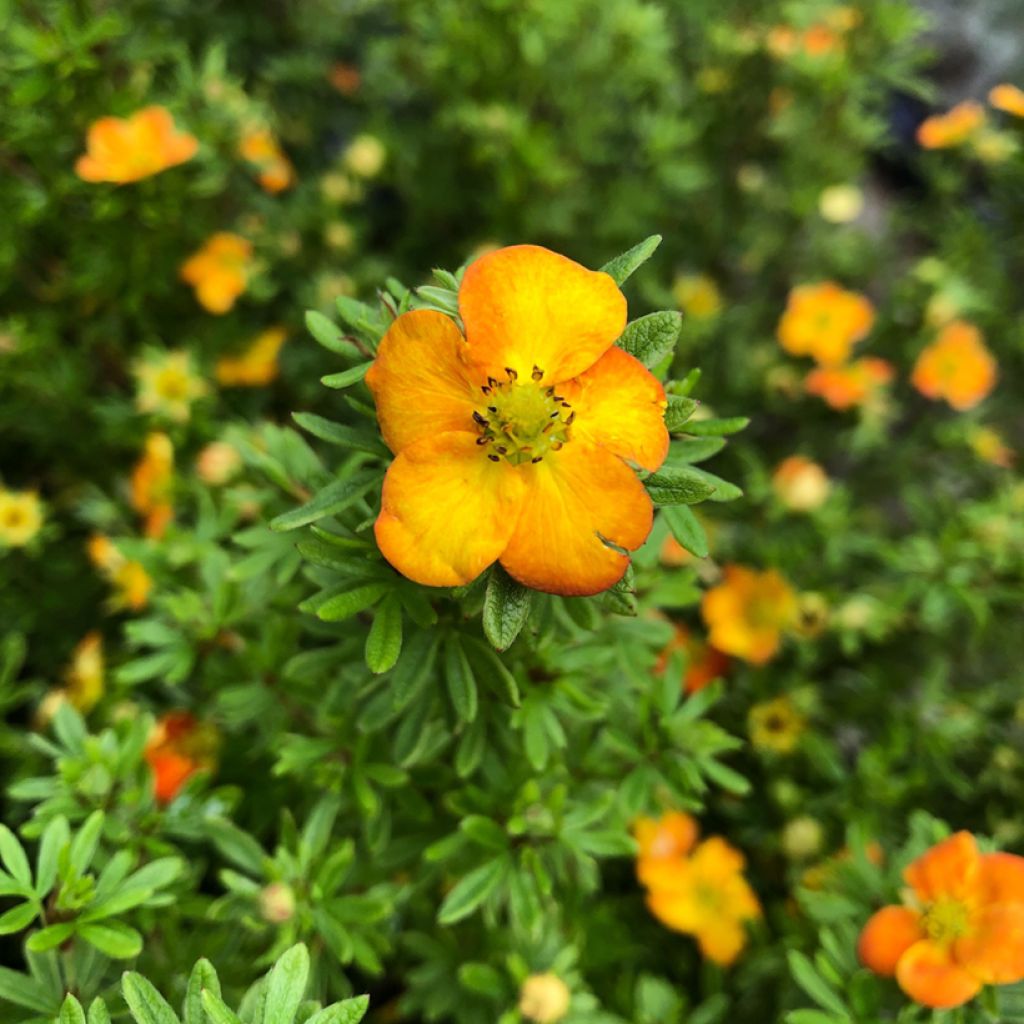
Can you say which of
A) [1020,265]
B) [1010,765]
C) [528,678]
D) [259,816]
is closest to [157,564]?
[259,816]

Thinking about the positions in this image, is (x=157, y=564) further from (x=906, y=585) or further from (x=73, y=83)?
(x=906, y=585)

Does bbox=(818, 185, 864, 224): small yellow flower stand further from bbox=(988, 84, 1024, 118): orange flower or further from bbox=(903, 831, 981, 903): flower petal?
bbox=(903, 831, 981, 903): flower petal

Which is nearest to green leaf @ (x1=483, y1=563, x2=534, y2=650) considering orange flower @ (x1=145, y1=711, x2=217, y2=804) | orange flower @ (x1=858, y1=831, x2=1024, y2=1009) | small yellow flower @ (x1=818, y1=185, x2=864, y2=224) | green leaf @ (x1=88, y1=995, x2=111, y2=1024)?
green leaf @ (x1=88, y1=995, x2=111, y2=1024)

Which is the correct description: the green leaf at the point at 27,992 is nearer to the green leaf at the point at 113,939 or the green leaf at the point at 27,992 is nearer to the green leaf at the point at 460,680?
the green leaf at the point at 113,939

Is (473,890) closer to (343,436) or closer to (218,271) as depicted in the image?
(343,436)

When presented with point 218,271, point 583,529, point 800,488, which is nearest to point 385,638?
point 583,529
